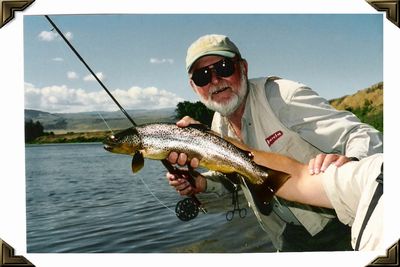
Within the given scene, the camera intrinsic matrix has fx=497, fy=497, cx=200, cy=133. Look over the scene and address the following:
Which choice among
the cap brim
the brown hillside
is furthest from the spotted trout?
the brown hillside

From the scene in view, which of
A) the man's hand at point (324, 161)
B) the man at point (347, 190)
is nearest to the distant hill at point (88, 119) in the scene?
the man at point (347, 190)

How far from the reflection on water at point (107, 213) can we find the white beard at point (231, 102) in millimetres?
484

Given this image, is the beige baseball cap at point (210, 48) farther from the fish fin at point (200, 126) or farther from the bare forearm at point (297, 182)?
the bare forearm at point (297, 182)

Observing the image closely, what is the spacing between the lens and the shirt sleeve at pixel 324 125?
9.83 feet

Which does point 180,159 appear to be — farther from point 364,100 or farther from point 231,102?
point 364,100

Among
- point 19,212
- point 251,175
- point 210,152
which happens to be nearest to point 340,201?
point 251,175

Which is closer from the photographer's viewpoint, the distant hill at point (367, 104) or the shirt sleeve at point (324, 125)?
the shirt sleeve at point (324, 125)

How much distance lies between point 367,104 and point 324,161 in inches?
21.9

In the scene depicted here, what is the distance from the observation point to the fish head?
2965 millimetres

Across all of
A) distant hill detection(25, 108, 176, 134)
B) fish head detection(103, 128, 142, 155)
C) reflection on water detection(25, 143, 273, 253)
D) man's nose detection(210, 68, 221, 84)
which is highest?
man's nose detection(210, 68, 221, 84)

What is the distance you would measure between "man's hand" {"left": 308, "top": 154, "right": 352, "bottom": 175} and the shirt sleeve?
→ 0.12 m

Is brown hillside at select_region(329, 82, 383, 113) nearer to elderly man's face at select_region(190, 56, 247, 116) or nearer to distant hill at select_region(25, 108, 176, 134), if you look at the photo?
elderly man's face at select_region(190, 56, 247, 116)

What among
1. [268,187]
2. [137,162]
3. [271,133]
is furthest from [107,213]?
[271,133]
